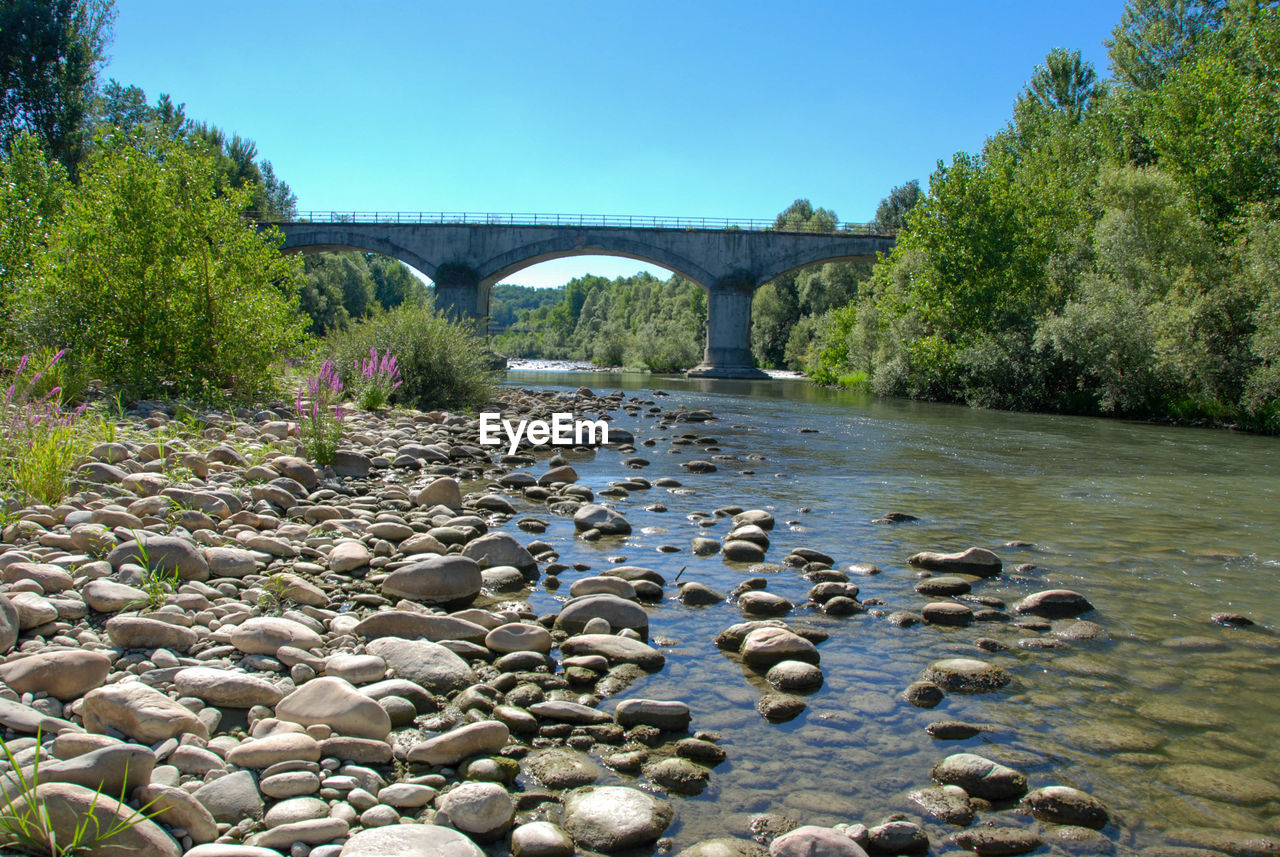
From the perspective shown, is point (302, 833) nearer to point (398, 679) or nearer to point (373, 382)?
→ point (398, 679)

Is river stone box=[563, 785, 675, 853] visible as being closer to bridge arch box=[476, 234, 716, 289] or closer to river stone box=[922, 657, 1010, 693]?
river stone box=[922, 657, 1010, 693]

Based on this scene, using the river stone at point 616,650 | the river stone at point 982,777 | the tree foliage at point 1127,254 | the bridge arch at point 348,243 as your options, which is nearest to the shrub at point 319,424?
the river stone at point 616,650

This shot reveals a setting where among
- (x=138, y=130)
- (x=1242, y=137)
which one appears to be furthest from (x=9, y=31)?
(x=1242, y=137)

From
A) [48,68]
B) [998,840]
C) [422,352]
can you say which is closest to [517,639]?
[998,840]

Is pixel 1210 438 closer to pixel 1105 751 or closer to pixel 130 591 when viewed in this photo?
pixel 1105 751

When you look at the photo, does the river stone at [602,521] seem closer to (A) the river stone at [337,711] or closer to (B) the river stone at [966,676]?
(B) the river stone at [966,676]

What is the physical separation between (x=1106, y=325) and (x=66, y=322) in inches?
955

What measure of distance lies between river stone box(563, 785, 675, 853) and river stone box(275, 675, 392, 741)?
2.79ft

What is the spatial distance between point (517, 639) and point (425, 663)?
2.02 ft

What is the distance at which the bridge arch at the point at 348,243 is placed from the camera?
5109cm

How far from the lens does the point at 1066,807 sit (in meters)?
3.09

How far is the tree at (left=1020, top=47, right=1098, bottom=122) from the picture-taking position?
42.7 metres

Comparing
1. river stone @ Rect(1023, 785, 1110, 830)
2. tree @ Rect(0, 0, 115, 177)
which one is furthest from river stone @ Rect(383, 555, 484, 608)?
tree @ Rect(0, 0, 115, 177)

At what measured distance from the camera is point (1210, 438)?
59.3 ft
